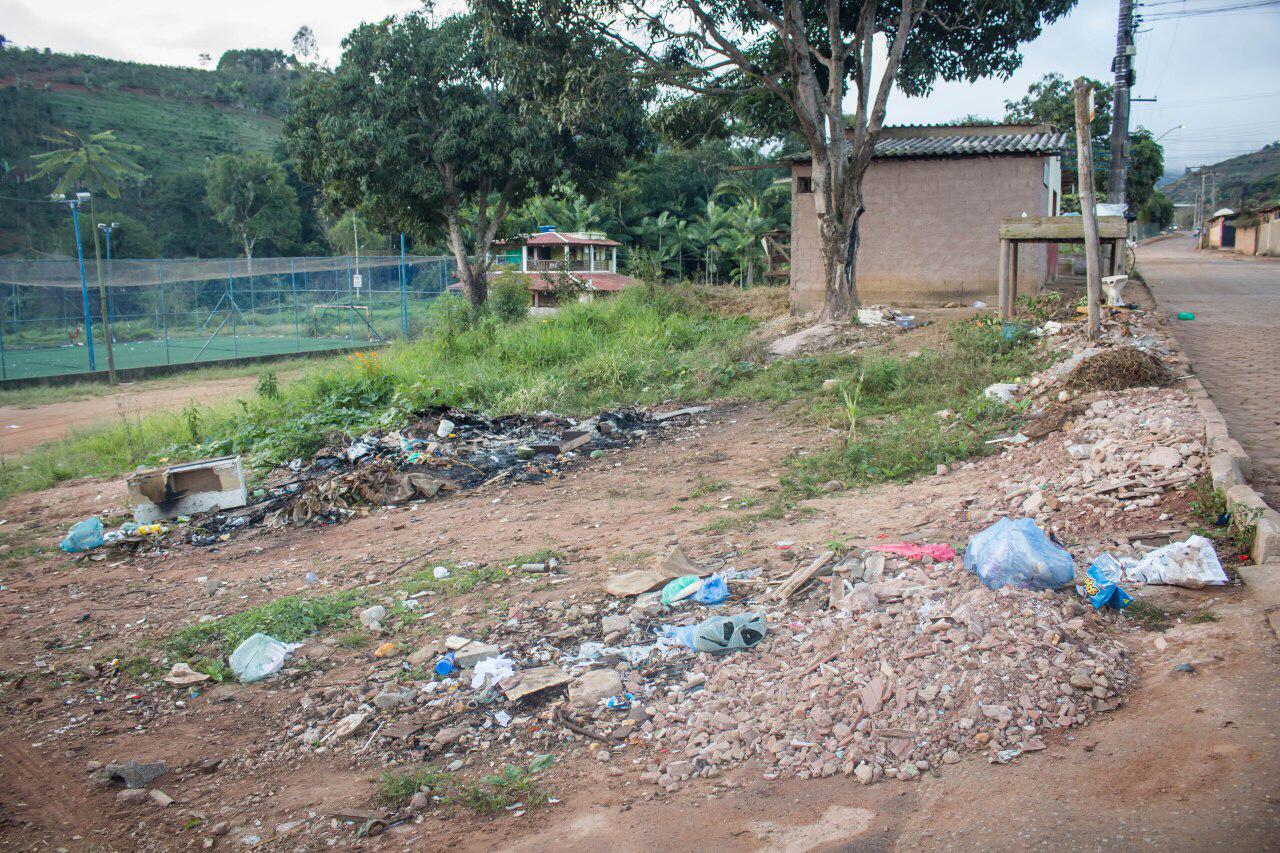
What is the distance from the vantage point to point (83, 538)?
21.8 feet

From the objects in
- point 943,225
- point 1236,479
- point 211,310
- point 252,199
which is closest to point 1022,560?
point 1236,479

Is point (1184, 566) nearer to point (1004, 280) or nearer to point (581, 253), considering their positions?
point (1004, 280)

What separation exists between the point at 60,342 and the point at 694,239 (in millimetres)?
22219

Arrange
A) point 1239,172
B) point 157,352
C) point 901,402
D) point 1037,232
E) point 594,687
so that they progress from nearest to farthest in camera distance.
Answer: point 594,687 → point 901,402 → point 1037,232 → point 157,352 → point 1239,172

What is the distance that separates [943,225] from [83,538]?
13509mm

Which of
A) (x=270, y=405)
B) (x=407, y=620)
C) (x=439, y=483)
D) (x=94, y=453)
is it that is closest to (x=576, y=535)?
(x=407, y=620)

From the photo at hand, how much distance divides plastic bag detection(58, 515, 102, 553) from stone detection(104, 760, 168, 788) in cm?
385

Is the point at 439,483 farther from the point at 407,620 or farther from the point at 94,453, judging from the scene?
the point at 94,453

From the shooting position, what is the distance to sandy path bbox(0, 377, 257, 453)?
12.2 m

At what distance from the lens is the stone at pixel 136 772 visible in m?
3.33

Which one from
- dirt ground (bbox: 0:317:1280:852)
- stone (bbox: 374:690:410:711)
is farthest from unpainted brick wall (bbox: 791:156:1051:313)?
stone (bbox: 374:690:410:711)

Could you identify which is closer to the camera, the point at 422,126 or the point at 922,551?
the point at 922,551

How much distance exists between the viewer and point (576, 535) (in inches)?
228

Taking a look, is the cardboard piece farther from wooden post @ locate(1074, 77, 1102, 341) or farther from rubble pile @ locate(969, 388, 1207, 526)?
wooden post @ locate(1074, 77, 1102, 341)
